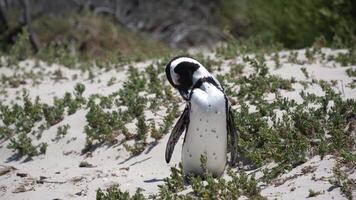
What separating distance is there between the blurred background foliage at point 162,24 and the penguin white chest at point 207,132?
13.4 ft

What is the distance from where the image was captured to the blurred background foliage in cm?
1063

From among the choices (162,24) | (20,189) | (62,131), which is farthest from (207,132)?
(162,24)

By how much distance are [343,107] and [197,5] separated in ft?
36.4

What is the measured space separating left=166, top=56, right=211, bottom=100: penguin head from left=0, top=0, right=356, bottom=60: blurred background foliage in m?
4.03

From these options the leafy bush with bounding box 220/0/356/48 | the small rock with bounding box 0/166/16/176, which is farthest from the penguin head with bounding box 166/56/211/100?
the leafy bush with bounding box 220/0/356/48

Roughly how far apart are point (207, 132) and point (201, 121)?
0.10m

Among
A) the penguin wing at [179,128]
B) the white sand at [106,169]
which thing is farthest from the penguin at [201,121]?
the white sand at [106,169]

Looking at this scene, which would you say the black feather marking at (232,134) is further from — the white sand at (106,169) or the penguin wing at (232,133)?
the white sand at (106,169)

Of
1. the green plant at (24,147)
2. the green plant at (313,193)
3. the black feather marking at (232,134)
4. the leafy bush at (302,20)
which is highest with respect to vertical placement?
the leafy bush at (302,20)

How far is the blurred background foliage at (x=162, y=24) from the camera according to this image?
10.6m

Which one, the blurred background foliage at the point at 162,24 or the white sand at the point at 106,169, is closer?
the white sand at the point at 106,169

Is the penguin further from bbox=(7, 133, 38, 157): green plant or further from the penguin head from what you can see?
bbox=(7, 133, 38, 157): green plant

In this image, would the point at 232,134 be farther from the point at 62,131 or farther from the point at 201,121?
the point at 62,131

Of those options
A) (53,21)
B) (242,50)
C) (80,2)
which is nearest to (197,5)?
(80,2)
